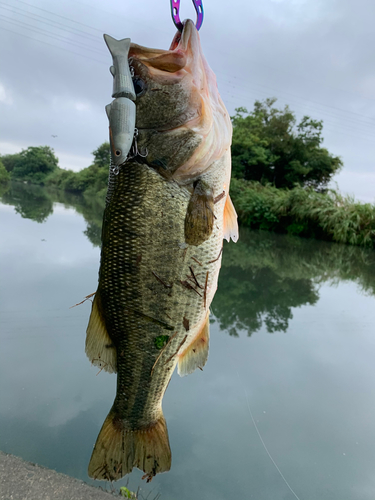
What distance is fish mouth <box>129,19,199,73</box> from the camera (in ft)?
4.19

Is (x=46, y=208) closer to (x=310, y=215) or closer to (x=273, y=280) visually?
(x=310, y=215)

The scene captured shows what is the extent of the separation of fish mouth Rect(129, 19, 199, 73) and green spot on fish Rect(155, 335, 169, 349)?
1070 mm

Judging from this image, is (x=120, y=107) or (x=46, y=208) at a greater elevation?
(x=120, y=107)

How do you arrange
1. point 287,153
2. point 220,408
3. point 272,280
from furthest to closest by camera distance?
point 287,153 < point 272,280 < point 220,408

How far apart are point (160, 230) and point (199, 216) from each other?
6.3 inches

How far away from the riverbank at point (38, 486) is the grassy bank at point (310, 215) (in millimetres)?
14052

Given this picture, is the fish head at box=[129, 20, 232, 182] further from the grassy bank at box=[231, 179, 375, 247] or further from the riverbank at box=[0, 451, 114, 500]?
the grassy bank at box=[231, 179, 375, 247]

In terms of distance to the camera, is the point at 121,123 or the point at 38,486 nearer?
the point at 121,123

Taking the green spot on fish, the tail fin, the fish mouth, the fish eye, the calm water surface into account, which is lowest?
the calm water surface

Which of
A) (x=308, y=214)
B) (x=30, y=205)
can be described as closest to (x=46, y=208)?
(x=30, y=205)

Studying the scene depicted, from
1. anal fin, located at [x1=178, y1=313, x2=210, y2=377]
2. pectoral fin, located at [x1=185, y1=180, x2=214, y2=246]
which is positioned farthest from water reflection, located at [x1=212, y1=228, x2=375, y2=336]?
Answer: pectoral fin, located at [x1=185, y1=180, x2=214, y2=246]

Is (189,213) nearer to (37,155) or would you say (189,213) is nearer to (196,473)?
(196,473)

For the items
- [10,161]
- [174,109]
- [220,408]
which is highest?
[10,161]

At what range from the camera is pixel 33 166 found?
64375 mm
